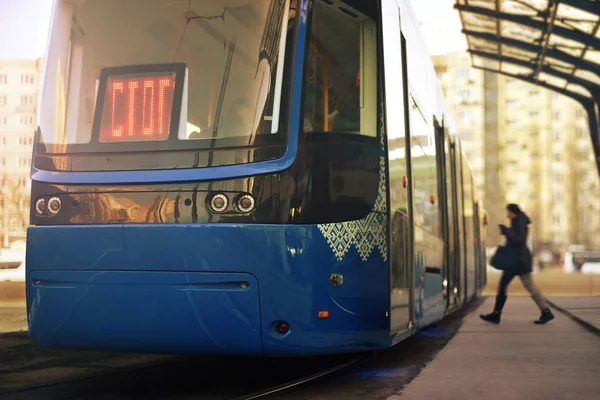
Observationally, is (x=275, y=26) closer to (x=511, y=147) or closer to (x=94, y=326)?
(x=94, y=326)

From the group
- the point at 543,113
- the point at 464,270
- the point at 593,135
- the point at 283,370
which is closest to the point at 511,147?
the point at 543,113

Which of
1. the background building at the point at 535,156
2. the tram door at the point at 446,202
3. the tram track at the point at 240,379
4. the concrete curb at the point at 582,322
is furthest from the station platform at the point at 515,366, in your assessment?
the background building at the point at 535,156

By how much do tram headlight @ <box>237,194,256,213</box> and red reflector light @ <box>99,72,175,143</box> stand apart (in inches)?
28.7

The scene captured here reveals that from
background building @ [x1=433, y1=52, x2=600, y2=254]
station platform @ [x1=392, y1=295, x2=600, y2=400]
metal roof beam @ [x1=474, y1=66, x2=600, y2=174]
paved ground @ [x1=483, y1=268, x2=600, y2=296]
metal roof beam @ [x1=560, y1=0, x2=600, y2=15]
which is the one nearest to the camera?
station platform @ [x1=392, y1=295, x2=600, y2=400]

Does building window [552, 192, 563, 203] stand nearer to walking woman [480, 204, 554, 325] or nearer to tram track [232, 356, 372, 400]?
walking woman [480, 204, 554, 325]

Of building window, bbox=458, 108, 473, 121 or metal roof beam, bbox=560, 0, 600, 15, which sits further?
building window, bbox=458, 108, 473, 121

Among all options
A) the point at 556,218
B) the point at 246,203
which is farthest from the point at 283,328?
the point at 556,218

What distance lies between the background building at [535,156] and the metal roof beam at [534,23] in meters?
89.6

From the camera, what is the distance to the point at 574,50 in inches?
849

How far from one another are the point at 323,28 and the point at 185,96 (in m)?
1.20

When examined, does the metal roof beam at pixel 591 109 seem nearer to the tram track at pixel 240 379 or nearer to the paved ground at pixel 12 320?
the paved ground at pixel 12 320

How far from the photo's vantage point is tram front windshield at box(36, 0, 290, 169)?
6.96 m

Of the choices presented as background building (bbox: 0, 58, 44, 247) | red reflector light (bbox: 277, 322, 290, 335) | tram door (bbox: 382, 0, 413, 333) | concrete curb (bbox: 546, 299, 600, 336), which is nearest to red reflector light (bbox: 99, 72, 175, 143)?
red reflector light (bbox: 277, 322, 290, 335)

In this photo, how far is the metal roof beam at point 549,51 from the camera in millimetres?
21703
